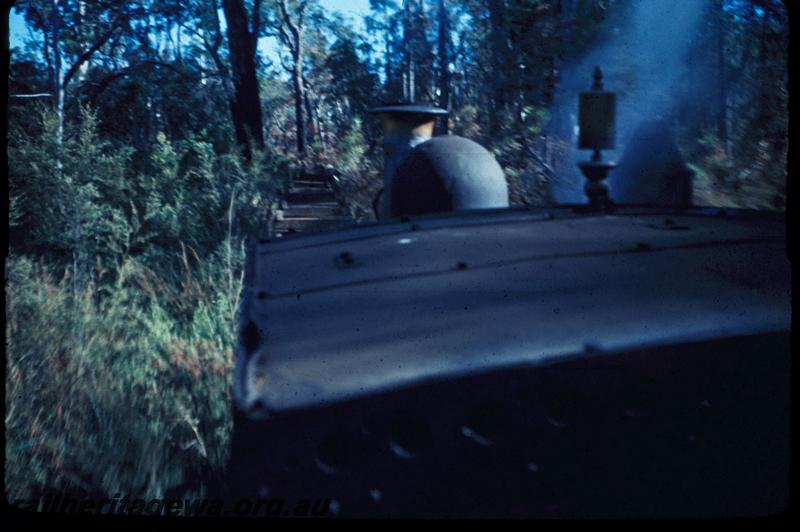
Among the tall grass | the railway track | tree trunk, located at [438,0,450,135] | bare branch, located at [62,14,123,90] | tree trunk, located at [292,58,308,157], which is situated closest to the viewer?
the tall grass

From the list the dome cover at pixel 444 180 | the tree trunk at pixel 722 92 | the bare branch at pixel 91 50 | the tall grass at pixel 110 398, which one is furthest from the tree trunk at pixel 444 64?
the bare branch at pixel 91 50

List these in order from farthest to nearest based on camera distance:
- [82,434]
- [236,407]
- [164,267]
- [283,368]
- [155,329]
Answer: [164,267] < [155,329] < [82,434] < [283,368] < [236,407]

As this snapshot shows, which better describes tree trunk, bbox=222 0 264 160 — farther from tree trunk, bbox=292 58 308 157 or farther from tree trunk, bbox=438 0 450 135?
Answer: tree trunk, bbox=438 0 450 135

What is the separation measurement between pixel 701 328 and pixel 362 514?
908 mm

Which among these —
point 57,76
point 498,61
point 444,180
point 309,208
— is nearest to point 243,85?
point 57,76

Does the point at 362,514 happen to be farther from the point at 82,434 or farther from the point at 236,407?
the point at 82,434

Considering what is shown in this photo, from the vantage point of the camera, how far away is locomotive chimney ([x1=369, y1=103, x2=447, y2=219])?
4.69m

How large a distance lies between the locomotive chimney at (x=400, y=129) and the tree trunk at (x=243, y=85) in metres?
2.26

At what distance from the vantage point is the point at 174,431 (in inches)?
127

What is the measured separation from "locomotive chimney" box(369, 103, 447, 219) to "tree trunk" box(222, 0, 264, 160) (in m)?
2.26

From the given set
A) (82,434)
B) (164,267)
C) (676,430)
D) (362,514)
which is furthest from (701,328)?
(164,267)

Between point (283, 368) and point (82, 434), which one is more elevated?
point (283, 368)

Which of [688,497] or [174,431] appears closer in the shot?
[688,497]

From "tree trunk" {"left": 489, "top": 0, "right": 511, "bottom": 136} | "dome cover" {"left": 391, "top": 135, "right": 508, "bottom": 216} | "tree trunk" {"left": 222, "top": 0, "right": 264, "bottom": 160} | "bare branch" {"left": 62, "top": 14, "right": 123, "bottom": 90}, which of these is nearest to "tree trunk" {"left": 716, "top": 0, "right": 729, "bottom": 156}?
"dome cover" {"left": 391, "top": 135, "right": 508, "bottom": 216}
